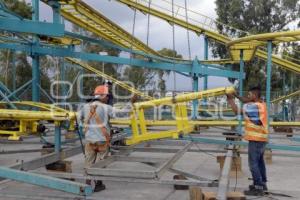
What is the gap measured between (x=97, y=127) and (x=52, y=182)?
2449mm

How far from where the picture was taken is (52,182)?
542 cm

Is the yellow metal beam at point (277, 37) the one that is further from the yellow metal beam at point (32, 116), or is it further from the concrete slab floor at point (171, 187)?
the yellow metal beam at point (32, 116)

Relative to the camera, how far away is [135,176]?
6.43 m

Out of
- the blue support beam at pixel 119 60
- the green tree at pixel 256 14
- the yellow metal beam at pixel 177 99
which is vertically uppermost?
the green tree at pixel 256 14

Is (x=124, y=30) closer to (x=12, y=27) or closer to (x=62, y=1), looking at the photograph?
(x=62, y=1)

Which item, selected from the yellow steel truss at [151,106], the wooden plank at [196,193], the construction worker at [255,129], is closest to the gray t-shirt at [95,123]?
the yellow steel truss at [151,106]

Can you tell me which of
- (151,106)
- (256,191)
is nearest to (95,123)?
(151,106)

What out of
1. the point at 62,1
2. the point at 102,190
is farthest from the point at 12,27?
the point at 102,190

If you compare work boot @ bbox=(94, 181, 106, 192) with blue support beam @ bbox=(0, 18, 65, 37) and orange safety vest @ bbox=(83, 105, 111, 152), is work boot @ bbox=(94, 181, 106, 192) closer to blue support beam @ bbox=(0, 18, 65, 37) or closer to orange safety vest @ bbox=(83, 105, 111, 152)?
orange safety vest @ bbox=(83, 105, 111, 152)

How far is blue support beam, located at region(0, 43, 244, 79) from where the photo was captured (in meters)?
14.5

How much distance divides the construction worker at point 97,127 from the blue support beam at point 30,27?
2322 millimetres

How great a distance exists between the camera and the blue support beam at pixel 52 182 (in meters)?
5.36

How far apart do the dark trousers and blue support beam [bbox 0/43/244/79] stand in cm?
575

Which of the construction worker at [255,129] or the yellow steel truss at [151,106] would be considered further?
the yellow steel truss at [151,106]
